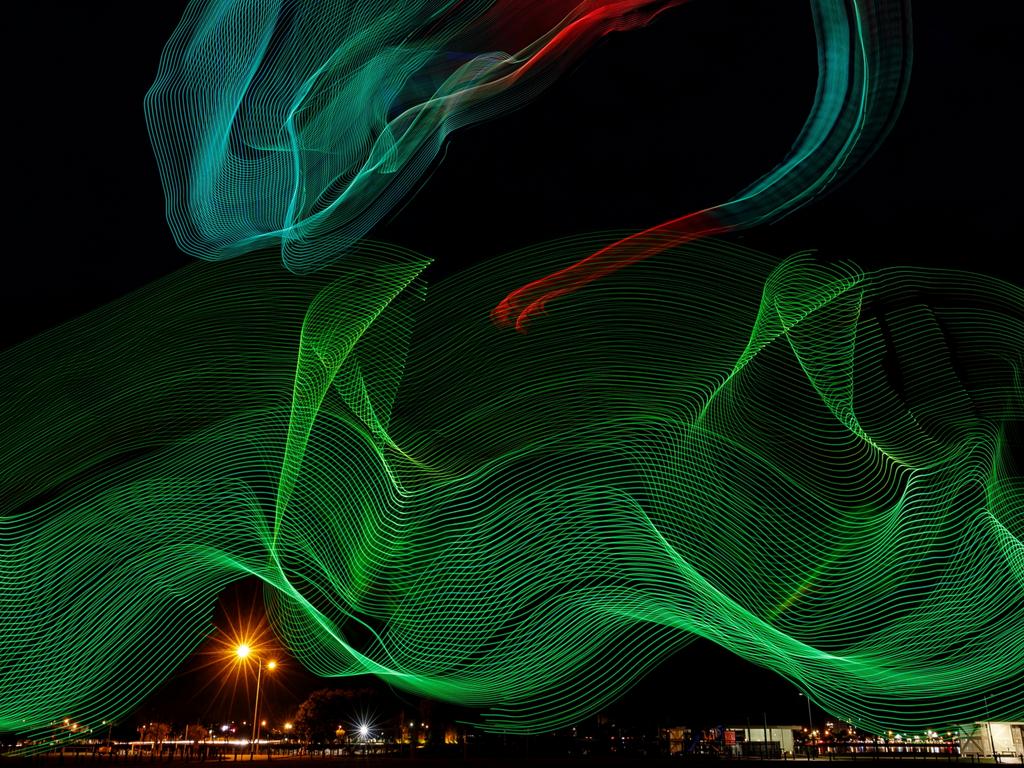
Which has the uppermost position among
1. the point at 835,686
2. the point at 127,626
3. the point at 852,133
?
the point at 852,133


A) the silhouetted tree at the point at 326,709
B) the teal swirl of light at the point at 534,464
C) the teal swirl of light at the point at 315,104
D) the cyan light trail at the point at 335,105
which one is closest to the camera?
the cyan light trail at the point at 335,105

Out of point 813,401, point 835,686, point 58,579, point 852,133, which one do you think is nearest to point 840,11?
point 852,133

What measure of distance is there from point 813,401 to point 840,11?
657cm

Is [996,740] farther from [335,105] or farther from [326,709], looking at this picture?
[326,709]

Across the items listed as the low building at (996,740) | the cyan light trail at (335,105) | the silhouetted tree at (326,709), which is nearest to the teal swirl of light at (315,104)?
the cyan light trail at (335,105)

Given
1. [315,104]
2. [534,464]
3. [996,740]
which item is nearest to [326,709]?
[996,740]

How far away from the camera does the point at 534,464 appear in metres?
14.2

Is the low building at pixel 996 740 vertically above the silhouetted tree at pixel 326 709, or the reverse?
the silhouetted tree at pixel 326 709

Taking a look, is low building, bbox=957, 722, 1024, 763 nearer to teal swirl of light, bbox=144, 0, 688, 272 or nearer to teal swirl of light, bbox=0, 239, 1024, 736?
teal swirl of light, bbox=0, 239, 1024, 736

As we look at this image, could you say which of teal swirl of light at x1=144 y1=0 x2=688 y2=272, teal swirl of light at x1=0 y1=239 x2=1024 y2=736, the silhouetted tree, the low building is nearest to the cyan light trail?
teal swirl of light at x1=144 y1=0 x2=688 y2=272

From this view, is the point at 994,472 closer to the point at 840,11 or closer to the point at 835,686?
the point at 835,686

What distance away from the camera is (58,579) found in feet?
37.9

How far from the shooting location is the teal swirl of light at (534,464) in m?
11.4

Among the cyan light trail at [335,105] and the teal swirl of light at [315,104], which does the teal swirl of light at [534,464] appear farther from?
the teal swirl of light at [315,104]
